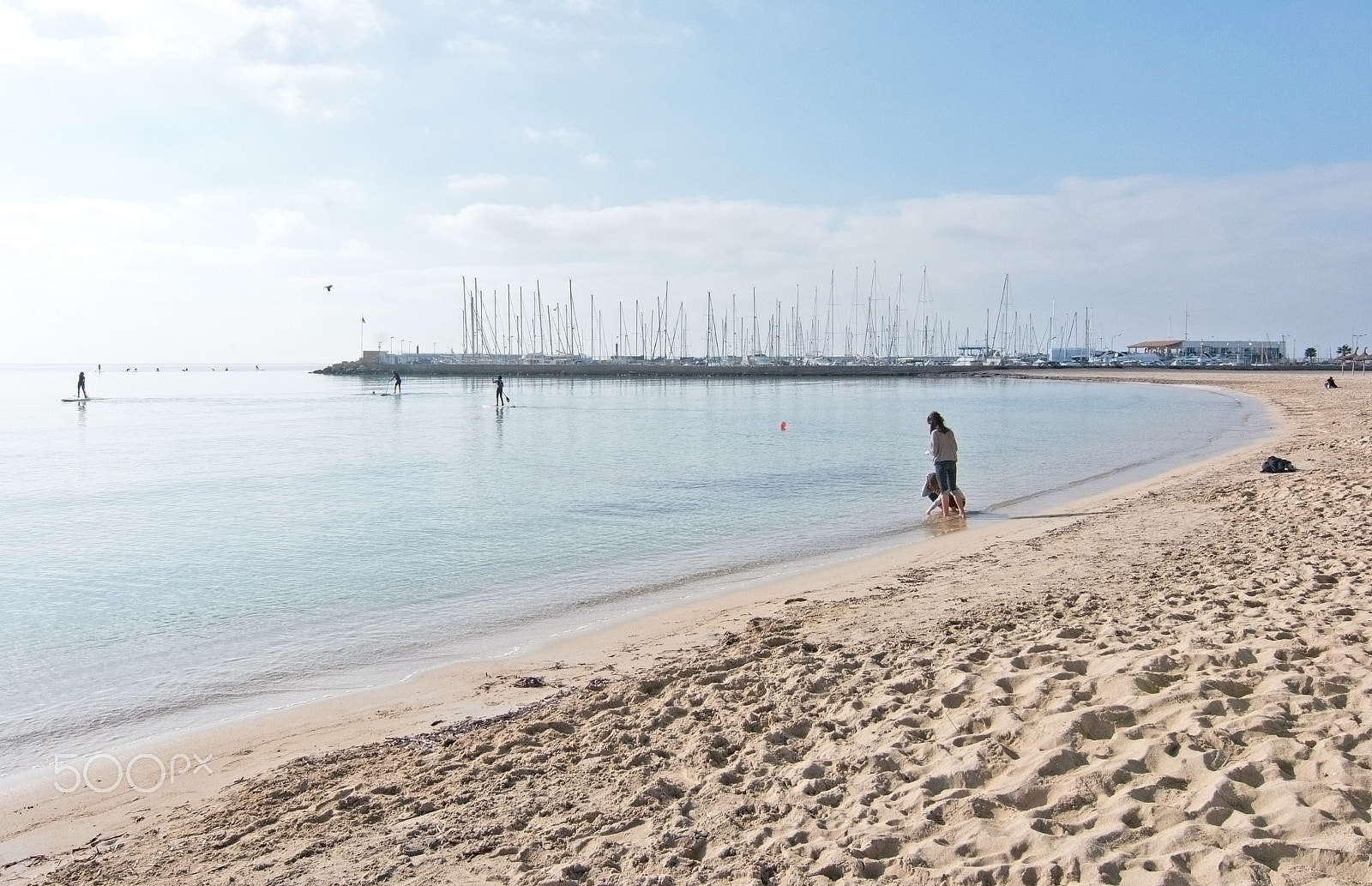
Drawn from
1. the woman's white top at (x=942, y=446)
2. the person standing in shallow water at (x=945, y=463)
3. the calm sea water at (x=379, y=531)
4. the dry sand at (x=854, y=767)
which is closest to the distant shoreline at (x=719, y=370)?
the calm sea water at (x=379, y=531)

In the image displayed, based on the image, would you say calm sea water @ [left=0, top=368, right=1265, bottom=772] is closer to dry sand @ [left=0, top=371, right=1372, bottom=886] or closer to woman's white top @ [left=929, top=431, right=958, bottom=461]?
woman's white top @ [left=929, top=431, right=958, bottom=461]

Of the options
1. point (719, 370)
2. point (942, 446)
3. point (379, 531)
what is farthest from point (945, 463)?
point (719, 370)

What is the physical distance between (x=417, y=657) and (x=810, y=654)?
407 cm

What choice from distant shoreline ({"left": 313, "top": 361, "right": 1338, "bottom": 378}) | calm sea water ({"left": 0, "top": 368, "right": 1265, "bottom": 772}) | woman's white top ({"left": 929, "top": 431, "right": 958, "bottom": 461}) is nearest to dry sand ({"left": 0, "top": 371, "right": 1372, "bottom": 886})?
Answer: calm sea water ({"left": 0, "top": 368, "right": 1265, "bottom": 772})

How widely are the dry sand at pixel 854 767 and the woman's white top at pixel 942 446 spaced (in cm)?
805

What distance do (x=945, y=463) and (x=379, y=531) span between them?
35.0 ft

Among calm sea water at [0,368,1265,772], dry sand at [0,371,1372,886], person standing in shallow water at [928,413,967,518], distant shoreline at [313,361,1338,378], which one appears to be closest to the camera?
dry sand at [0,371,1372,886]

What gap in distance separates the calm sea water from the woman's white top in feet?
4.32

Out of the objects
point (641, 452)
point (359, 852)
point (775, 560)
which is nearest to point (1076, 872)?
point (359, 852)

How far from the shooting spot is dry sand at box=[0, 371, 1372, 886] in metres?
4.06

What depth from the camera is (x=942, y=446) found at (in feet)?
55.2

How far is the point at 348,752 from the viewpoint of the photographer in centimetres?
617

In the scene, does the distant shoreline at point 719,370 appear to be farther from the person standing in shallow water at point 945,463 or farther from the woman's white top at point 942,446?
the woman's white top at point 942,446

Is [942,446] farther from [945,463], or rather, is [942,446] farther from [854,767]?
[854,767]
